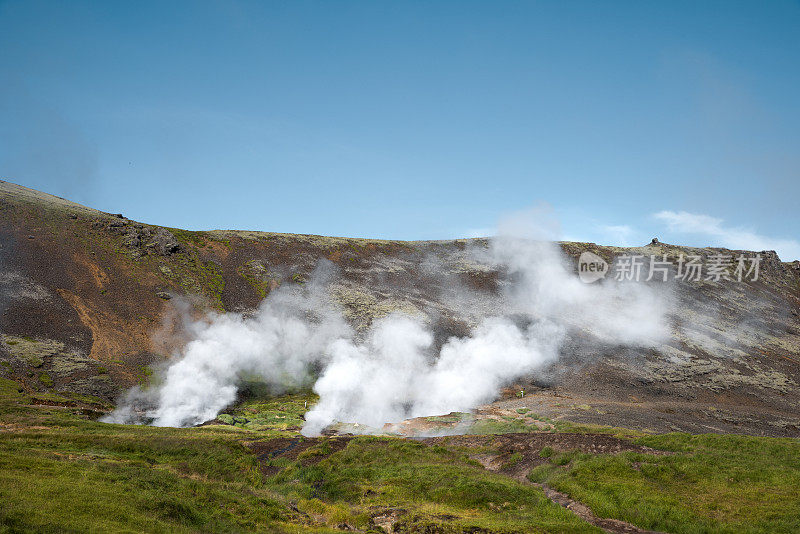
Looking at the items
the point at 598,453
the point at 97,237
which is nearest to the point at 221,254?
the point at 97,237

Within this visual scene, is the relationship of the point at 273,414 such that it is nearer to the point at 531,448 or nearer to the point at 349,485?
the point at 349,485

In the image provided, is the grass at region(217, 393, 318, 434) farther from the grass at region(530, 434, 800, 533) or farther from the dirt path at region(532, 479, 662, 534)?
the grass at region(530, 434, 800, 533)

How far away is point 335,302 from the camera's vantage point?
60.9 m

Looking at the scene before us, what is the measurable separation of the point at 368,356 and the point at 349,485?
27.4m

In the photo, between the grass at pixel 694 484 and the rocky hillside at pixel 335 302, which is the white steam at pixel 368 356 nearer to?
the rocky hillside at pixel 335 302

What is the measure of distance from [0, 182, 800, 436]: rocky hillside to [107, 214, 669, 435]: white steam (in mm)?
2599

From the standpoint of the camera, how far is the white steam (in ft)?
129

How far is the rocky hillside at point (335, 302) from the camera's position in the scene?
131ft

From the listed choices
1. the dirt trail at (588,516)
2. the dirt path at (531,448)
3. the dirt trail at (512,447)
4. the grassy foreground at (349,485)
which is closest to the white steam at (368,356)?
the dirt trail at (512,447)

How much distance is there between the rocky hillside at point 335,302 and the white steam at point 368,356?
8.53 ft

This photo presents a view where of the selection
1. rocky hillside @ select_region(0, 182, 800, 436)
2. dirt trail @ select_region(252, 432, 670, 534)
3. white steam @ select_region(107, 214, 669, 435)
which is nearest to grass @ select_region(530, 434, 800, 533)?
dirt trail @ select_region(252, 432, 670, 534)

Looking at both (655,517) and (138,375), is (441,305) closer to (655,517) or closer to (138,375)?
(138,375)

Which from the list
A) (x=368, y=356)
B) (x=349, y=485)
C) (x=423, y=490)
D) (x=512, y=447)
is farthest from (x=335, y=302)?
(x=423, y=490)

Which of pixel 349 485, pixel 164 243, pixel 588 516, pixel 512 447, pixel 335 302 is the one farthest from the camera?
pixel 164 243
